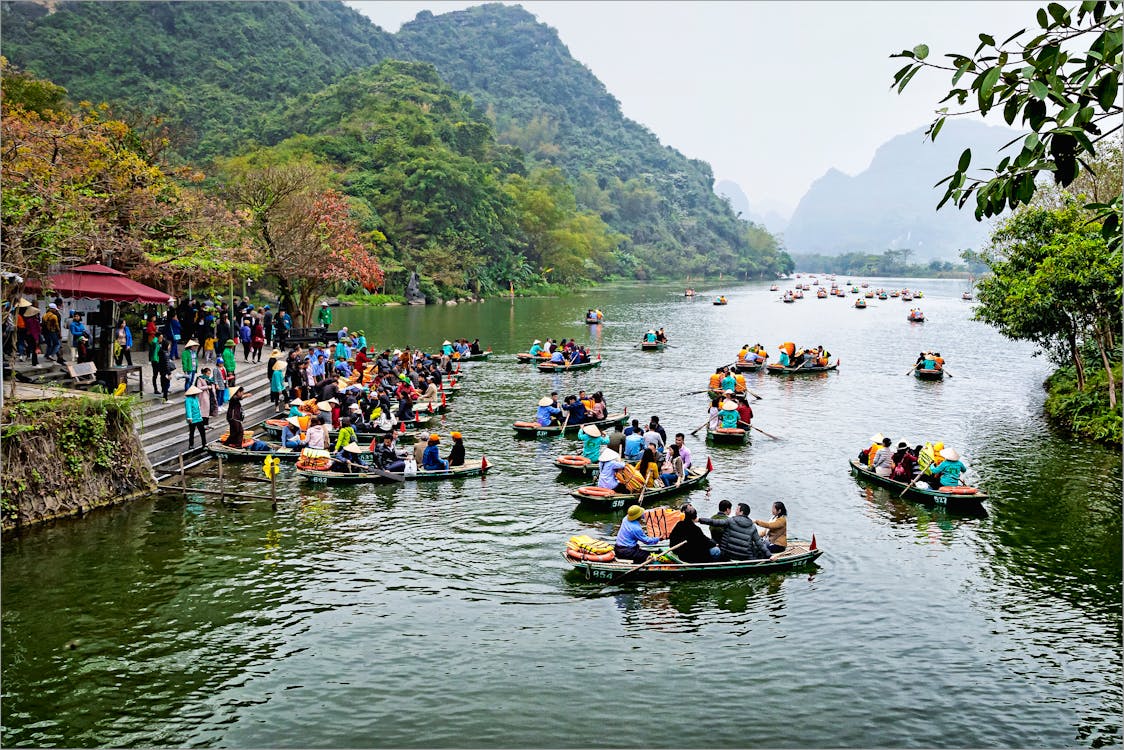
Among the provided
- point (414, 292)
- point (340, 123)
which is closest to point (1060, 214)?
point (414, 292)

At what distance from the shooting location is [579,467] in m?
20.4

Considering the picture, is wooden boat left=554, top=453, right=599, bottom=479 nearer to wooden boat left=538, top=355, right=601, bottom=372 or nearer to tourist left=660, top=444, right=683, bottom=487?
tourist left=660, top=444, right=683, bottom=487

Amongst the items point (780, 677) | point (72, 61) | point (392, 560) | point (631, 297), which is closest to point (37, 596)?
point (392, 560)

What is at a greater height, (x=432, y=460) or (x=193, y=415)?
(x=193, y=415)

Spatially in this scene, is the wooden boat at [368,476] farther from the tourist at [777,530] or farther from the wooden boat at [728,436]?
the wooden boat at [728,436]

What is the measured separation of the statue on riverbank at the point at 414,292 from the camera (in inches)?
2911

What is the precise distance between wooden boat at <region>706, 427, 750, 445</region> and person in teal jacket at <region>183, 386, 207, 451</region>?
13.1 metres

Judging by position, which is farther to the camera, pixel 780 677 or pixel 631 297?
pixel 631 297

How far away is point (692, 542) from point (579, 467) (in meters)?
6.42

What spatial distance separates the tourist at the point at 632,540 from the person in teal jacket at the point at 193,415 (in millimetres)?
10619

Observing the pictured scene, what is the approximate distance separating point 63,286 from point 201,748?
13.7m

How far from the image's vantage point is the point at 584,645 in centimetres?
1202

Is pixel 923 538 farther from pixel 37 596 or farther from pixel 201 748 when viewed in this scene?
pixel 37 596

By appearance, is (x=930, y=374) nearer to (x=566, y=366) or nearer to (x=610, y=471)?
(x=566, y=366)
